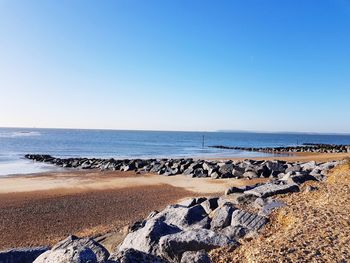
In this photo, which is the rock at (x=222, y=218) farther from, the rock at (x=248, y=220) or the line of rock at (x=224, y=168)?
the line of rock at (x=224, y=168)

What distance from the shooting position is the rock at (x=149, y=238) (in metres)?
6.79

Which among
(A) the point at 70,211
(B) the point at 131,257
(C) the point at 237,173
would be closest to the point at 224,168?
(C) the point at 237,173

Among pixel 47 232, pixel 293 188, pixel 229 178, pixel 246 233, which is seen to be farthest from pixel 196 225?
pixel 229 178

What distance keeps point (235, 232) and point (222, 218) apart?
1113 mm

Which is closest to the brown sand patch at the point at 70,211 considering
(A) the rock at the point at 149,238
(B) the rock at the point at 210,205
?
(B) the rock at the point at 210,205

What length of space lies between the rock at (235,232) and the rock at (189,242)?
452 millimetres

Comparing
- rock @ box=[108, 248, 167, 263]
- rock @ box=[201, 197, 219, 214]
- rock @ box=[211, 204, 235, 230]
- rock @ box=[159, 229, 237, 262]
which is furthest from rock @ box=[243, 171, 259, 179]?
rock @ box=[108, 248, 167, 263]

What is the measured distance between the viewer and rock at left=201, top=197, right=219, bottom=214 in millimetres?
10281

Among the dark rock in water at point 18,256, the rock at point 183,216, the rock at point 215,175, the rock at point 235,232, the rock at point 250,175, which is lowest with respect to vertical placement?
the rock at point 215,175

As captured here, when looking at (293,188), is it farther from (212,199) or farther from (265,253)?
(265,253)

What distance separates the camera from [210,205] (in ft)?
34.2

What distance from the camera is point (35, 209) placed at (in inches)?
560

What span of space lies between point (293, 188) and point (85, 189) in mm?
11757

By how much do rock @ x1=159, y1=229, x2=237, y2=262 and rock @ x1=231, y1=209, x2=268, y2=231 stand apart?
3.67 ft
